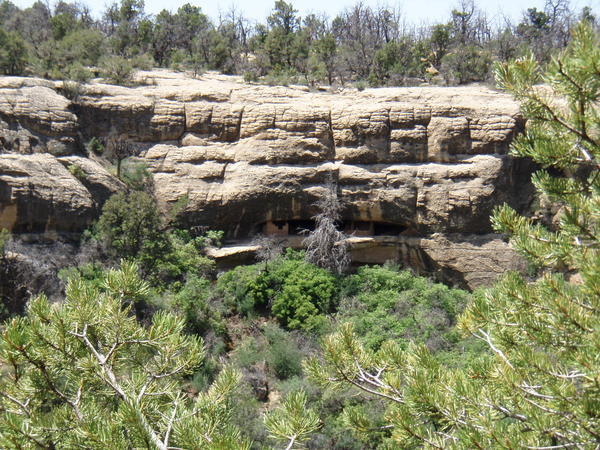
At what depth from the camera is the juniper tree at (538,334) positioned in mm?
3762

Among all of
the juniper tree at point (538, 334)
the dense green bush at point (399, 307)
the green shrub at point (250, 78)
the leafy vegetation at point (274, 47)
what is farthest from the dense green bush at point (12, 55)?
the juniper tree at point (538, 334)

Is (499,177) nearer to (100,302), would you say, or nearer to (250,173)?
(250,173)

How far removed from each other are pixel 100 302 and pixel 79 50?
19418 millimetres

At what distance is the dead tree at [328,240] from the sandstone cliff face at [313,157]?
0.47 metres

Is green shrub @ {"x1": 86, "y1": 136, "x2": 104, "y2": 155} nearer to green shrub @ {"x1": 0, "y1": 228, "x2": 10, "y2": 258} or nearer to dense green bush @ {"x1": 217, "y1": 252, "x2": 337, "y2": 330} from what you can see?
green shrub @ {"x1": 0, "y1": 228, "x2": 10, "y2": 258}

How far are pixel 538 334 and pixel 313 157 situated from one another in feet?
47.0

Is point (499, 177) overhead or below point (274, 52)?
below

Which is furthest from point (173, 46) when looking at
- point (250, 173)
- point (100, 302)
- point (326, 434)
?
point (100, 302)

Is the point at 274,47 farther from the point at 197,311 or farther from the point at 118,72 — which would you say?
the point at 197,311

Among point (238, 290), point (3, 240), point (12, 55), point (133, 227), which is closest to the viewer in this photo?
point (3, 240)

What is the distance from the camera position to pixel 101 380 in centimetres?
445

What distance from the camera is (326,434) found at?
12461mm

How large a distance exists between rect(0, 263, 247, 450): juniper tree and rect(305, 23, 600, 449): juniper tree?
1086 mm

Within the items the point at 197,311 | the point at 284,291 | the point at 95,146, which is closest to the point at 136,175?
the point at 95,146
